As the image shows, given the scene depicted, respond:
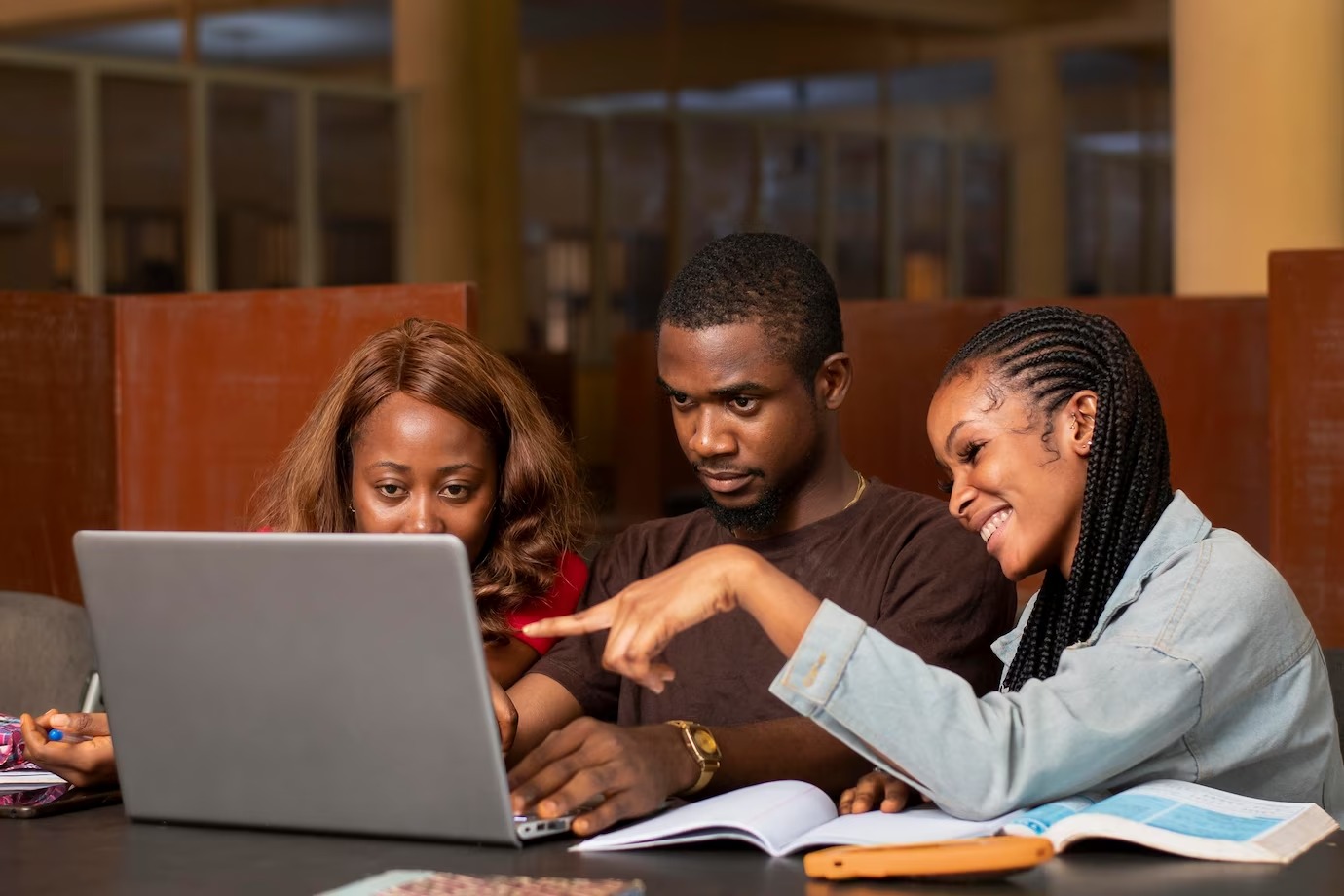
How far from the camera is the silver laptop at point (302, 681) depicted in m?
1.50

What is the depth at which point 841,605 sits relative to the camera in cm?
218

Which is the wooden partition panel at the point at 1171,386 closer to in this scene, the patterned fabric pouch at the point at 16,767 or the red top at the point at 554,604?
the red top at the point at 554,604

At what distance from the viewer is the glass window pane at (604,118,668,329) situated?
11.2m

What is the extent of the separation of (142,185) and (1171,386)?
5876 mm

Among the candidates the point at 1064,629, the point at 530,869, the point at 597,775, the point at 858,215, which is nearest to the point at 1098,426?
the point at 1064,629

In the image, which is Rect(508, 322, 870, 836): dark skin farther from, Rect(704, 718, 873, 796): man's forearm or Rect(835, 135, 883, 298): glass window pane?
Rect(835, 135, 883, 298): glass window pane

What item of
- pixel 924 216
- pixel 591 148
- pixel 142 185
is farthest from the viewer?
pixel 924 216

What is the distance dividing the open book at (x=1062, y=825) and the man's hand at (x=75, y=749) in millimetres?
606

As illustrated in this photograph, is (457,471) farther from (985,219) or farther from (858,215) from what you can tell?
(985,219)

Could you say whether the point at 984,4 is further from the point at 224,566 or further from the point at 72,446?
the point at 224,566

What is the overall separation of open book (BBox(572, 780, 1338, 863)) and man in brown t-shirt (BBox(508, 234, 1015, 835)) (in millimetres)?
298

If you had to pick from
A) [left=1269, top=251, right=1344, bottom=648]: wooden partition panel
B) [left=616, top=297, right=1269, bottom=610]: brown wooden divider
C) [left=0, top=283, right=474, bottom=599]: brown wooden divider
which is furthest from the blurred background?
[left=0, top=283, right=474, bottom=599]: brown wooden divider

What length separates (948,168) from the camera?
12430 mm

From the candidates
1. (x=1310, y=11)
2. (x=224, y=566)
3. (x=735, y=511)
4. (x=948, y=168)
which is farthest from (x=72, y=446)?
(x=948, y=168)
